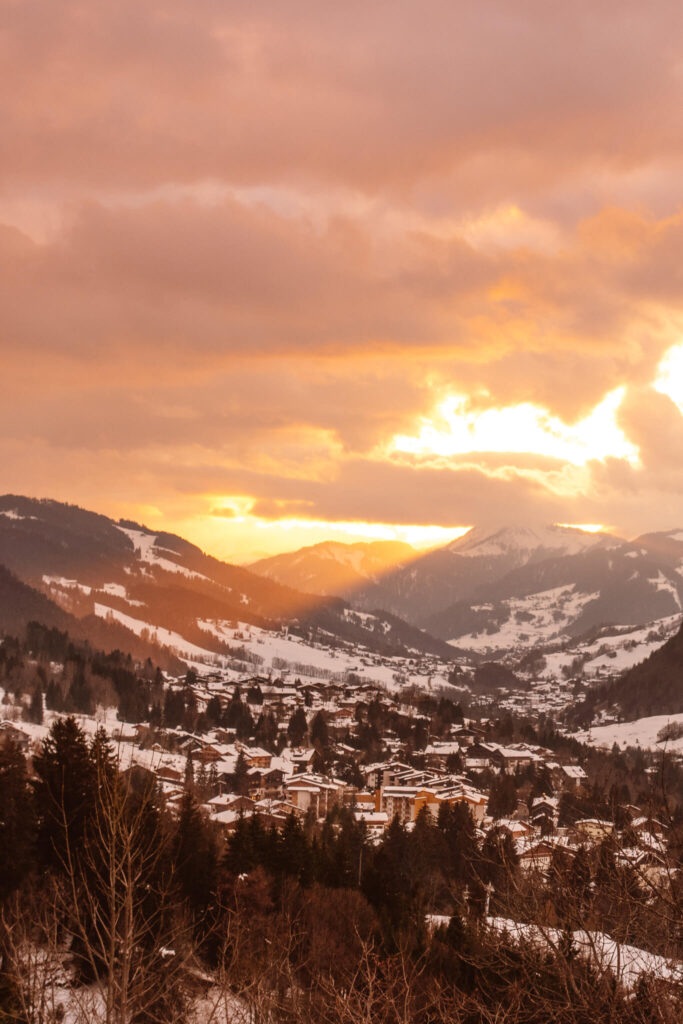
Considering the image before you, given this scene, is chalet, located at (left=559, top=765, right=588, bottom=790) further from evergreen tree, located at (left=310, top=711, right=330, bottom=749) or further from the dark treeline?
the dark treeline

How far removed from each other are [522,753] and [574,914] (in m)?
168

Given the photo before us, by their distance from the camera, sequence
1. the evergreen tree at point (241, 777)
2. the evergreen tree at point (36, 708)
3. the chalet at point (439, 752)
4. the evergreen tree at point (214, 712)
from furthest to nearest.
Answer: the evergreen tree at point (214, 712) → the chalet at point (439, 752) → the evergreen tree at point (36, 708) → the evergreen tree at point (241, 777)

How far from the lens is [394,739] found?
Answer: 611 feet

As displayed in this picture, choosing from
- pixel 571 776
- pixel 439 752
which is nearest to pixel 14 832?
pixel 571 776

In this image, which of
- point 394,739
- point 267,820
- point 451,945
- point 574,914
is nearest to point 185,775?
point 267,820

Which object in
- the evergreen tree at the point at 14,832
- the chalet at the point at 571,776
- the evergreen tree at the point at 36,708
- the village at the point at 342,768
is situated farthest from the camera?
the evergreen tree at the point at 36,708

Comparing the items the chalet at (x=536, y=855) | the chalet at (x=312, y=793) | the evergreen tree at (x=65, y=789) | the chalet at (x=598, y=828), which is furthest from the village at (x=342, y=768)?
the evergreen tree at (x=65, y=789)

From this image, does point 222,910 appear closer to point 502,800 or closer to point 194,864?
point 194,864

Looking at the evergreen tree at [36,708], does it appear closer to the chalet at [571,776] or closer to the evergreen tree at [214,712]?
the evergreen tree at [214,712]

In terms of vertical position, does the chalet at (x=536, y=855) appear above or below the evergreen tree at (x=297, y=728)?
above

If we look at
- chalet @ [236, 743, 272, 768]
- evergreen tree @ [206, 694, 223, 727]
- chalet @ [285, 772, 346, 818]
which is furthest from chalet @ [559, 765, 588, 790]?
evergreen tree @ [206, 694, 223, 727]

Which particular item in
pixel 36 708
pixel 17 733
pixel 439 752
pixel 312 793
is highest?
pixel 36 708

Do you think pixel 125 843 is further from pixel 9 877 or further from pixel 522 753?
pixel 522 753

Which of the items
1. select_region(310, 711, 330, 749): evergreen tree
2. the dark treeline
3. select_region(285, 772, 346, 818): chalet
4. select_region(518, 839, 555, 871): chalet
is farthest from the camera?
select_region(310, 711, 330, 749): evergreen tree
